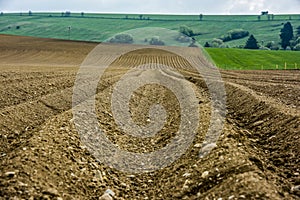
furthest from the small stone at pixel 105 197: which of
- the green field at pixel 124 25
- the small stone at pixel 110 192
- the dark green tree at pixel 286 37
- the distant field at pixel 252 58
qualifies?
the dark green tree at pixel 286 37

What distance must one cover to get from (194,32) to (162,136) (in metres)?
142

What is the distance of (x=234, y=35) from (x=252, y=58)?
61.2 m

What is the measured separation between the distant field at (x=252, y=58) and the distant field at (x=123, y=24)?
125ft

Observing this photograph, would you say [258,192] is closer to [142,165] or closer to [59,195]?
[59,195]

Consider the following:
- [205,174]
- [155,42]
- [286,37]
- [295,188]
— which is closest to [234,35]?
[286,37]

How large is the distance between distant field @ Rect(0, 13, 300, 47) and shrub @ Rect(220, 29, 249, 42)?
3.84 metres

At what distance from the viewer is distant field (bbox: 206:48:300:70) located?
249ft

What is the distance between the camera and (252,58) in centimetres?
8344

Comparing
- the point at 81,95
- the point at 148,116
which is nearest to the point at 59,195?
the point at 148,116

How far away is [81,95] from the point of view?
1647 cm

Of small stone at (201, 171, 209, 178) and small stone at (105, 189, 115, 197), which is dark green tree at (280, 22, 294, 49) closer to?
small stone at (201, 171, 209, 178)

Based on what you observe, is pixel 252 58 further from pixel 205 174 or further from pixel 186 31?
pixel 205 174

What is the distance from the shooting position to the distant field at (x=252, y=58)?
249 ft

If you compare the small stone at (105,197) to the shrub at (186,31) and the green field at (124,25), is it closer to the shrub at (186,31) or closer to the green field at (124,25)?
the green field at (124,25)
